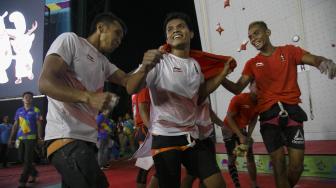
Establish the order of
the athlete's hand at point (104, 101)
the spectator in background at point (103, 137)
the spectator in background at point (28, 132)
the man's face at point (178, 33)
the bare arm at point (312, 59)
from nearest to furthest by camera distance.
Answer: the athlete's hand at point (104, 101) < the man's face at point (178, 33) < the bare arm at point (312, 59) < the spectator in background at point (28, 132) < the spectator in background at point (103, 137)

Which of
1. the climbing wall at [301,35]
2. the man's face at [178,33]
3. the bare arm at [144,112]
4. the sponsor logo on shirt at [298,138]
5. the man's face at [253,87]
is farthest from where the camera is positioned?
the climbing wall at [301,35]

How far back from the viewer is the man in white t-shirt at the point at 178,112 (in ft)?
7.16

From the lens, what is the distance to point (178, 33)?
2.41 meters

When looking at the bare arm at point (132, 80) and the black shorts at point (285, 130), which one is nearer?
the bare arm at point (132, 80)

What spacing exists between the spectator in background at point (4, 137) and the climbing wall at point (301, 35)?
664cm

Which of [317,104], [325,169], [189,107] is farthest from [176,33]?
[317,104]

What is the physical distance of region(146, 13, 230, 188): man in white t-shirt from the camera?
218cm

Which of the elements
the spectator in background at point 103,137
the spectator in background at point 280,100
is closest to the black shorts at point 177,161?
the spectator in background at point 280,100

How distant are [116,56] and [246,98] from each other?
10694 millimetres

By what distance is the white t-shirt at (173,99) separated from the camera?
2246 mm

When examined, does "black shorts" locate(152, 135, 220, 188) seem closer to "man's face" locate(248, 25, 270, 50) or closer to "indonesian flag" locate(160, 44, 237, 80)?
"indonesian flag" locate(160, 44, 237, 80)

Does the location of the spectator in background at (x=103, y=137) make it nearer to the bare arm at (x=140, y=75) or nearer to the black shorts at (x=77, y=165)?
the bare arm at (x=140, y=75)

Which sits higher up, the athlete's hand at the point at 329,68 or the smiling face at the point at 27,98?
the smiling face at the point at 27,98

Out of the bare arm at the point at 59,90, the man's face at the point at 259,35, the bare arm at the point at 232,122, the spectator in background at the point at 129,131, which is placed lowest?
the spectator in background at the point at 129,131
